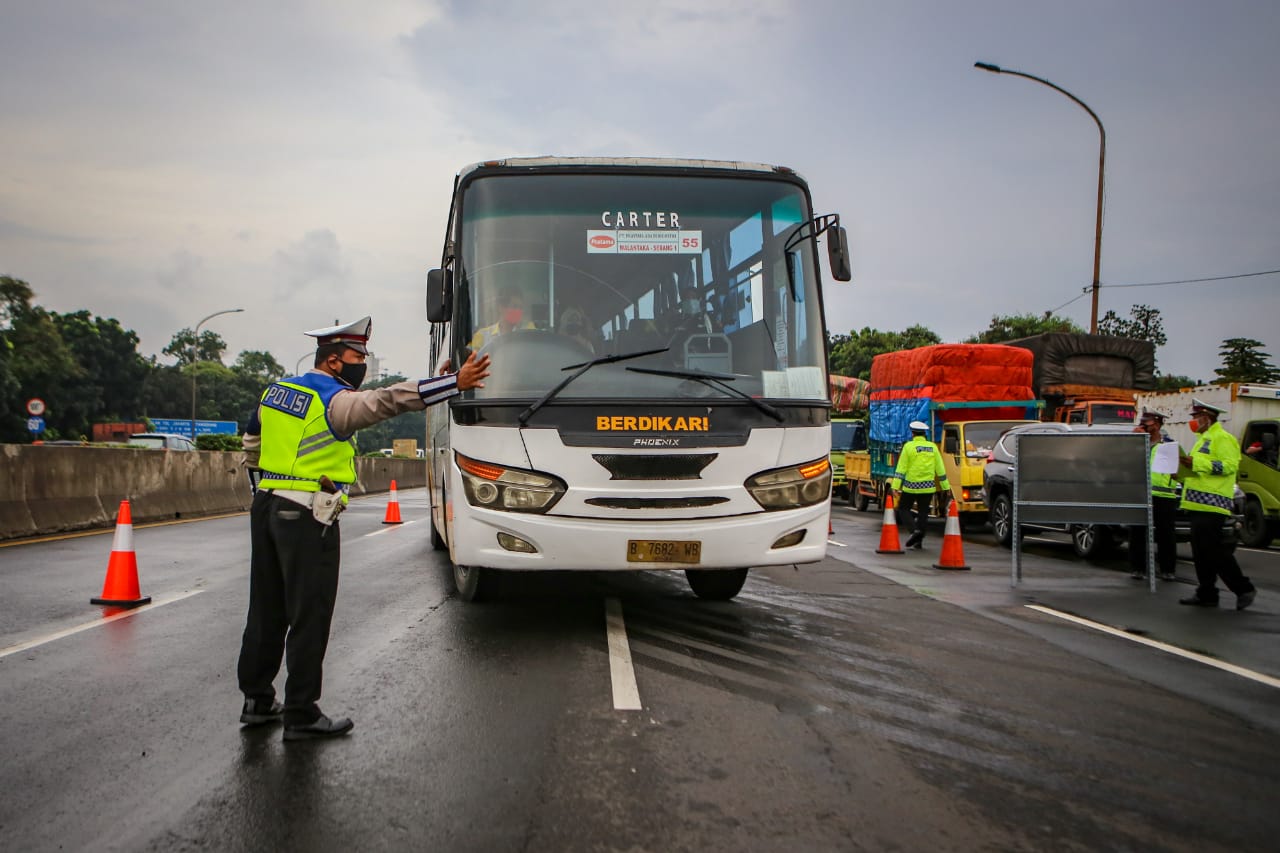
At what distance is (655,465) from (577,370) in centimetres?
82

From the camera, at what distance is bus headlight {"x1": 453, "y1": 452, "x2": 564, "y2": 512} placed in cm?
636

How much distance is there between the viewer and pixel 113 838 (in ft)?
11.0

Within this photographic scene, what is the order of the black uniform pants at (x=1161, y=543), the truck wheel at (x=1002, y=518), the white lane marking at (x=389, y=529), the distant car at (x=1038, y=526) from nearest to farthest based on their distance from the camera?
the black uniform pants at (x=1161, y=543)
the distant car at (x=1038, y=526)
the white lane marking at (x=389, y=529)
the truck wheel at (x=1002, y=518)

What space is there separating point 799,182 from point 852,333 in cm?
6279

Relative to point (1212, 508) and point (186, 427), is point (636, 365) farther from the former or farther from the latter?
point (186, 427)

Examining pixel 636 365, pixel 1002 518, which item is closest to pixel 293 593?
pixel 636 365

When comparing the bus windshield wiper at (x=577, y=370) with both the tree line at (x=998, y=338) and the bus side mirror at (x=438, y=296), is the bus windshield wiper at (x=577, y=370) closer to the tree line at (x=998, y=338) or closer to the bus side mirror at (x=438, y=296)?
the bus side mirror at (x=438, y=296)

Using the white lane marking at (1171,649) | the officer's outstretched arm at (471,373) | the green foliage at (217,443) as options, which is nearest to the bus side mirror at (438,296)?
the officer's outstretched arm at (471,373)

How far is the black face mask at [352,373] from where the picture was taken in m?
4.78

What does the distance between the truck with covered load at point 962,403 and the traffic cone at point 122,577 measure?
12.5 metres

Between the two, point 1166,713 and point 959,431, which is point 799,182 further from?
point 959,431

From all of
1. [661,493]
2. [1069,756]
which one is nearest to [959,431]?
[661,493]

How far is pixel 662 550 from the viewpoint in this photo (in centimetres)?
644

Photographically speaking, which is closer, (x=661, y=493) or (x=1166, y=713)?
(x=1166, y=713)
